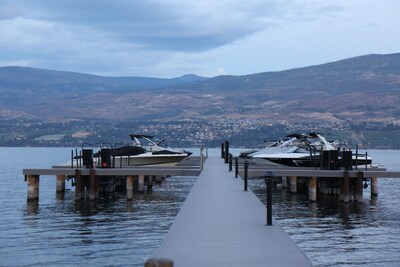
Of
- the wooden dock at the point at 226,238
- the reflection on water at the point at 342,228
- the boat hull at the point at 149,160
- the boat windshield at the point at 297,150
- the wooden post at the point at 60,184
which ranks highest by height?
the boat windshield at the point at 297,150

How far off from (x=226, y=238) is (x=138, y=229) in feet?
33.9

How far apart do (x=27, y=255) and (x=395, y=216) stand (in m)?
17.7

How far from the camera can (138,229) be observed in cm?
2538

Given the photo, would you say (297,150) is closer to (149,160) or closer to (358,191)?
(358,191)

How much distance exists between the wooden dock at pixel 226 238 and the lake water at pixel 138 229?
82.7 inches

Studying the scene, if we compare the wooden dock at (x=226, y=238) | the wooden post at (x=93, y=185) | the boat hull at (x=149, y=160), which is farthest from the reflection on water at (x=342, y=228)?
the wooden post at (x=93, y=185)

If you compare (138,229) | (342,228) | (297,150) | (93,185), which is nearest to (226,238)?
(138,229)

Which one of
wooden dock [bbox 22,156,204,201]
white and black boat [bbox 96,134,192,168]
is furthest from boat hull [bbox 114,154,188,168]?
wooden dock [bbox 22,156,204,201]

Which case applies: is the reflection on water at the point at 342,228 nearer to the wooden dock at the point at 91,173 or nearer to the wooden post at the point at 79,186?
the wooden dock at the point at 91,173

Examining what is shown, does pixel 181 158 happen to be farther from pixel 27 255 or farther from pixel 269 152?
pixel 27 255

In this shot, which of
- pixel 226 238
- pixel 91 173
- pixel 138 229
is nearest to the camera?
pixel 226 238

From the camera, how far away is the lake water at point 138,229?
19.9 metres

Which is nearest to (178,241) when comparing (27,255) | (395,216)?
(27,255)

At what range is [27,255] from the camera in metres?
20.1
